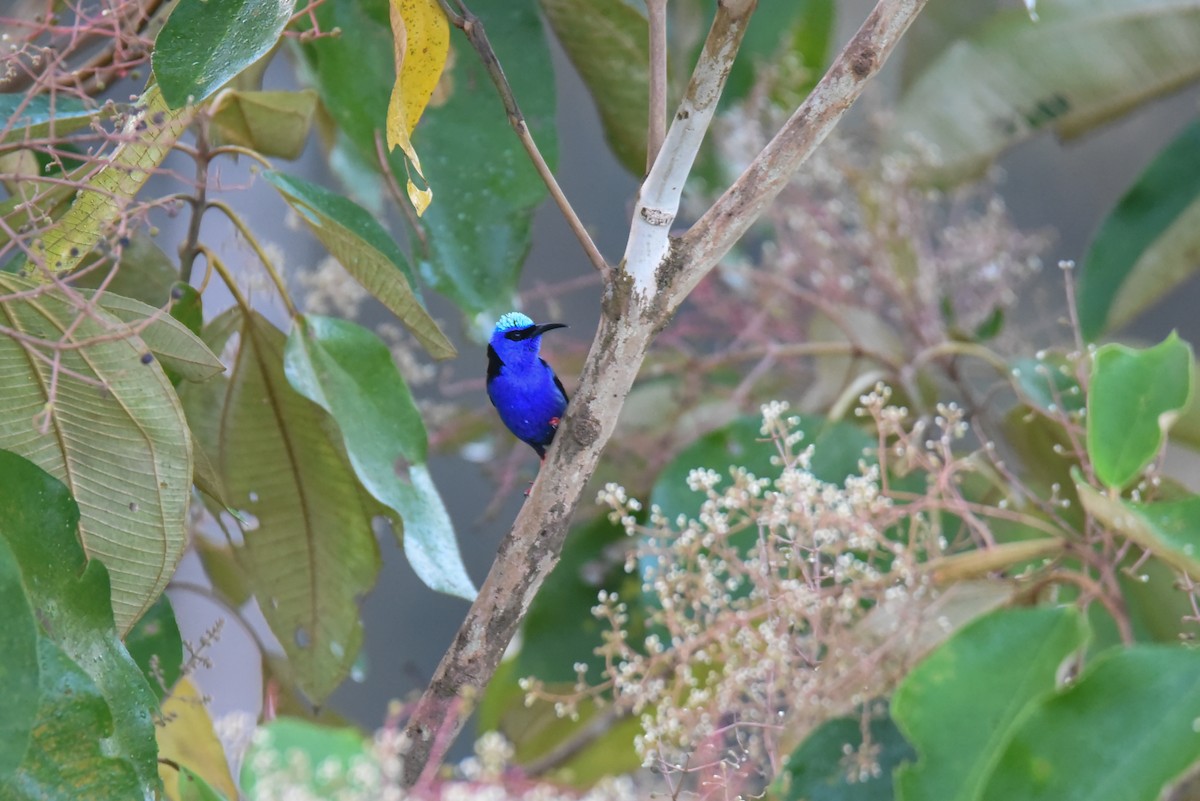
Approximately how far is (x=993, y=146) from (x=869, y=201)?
0.63 feet

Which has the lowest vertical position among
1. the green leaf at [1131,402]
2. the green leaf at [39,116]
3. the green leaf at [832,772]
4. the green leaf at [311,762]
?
the green leaf at [311,762]

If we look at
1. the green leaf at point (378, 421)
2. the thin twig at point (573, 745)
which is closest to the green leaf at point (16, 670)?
the green leaf at point (378, 421)

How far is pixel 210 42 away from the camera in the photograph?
2.31ft

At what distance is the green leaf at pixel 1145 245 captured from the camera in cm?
150

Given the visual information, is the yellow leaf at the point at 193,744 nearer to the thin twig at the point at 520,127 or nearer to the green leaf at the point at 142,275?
the green leaf at the point at 142,275

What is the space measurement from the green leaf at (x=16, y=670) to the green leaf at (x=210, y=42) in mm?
280

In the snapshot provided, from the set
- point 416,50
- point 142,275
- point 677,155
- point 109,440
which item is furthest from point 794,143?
point 142,275

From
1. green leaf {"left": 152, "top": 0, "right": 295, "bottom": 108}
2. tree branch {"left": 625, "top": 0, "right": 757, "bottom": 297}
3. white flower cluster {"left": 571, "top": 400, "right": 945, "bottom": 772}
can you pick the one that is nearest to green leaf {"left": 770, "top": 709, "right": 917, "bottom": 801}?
white flower cluster {"left": 571, "top": 400, "right": 945, "bottom": 772}

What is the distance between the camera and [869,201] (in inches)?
62.9

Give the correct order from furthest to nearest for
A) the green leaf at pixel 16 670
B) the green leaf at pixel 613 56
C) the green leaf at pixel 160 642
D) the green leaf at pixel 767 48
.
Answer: the green leaf at pixel 767 48 → the green leaf at pixel 613 56 → the green leaf at pixel 160 642 → the green leaf at pixel 16 670

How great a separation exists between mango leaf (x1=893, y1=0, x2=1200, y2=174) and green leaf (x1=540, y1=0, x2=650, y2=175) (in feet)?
1.62

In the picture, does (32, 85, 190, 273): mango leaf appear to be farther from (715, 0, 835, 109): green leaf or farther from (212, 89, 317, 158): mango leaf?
(715, 0, 835, 109): green leaf

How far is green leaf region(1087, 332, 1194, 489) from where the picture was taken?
0.75 metres

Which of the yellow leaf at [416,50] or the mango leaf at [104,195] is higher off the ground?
the yellow leaf at [416,50]
